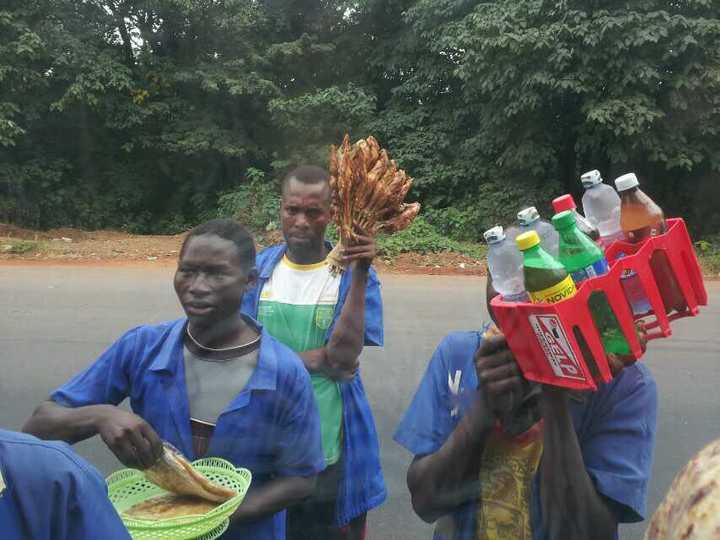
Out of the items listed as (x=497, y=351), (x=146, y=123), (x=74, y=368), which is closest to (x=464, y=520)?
(x=497, y=351)

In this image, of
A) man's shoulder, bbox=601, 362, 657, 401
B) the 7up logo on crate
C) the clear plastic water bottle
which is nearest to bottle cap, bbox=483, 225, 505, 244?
the clear plastic water bottle

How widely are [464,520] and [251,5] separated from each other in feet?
15.0

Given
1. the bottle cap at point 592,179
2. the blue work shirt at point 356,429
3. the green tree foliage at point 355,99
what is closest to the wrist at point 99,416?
the blue work shirt at point 356,429

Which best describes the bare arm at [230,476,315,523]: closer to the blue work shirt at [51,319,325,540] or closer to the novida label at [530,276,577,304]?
the blue work shirt at [51,319,325,540]

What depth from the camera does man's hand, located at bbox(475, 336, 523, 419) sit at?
3.69ft

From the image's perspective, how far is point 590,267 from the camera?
1091 millimetres

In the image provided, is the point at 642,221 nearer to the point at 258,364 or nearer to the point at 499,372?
the point at 499,372

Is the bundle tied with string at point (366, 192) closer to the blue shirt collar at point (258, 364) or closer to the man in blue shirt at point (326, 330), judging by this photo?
the man in blue shirt at point (326, 330)

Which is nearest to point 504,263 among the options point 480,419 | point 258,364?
point 480,419

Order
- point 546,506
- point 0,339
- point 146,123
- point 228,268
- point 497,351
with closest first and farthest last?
point 497,351 < point 546,506 < point 228,268 < point 0,339 < point 146,123

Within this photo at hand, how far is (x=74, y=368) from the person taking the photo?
13.7 ft

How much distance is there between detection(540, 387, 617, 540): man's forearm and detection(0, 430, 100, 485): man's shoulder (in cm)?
71

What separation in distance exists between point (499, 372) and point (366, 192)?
2.75ft

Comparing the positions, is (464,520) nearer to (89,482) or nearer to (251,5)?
(89,482)
